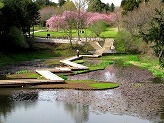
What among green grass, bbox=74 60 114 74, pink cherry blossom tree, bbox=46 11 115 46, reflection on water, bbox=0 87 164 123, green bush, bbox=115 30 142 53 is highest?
pink cherry blossom tree, bbox=46 11 115 46

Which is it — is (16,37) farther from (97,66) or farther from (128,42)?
(128,42)

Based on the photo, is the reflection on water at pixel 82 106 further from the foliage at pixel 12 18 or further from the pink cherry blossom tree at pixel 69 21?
the pink cherry blossom tree at pixel 69 21

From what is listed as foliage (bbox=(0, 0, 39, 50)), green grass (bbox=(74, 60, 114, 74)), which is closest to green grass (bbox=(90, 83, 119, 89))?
green grass (bbox=(74, 60, 114, 74))

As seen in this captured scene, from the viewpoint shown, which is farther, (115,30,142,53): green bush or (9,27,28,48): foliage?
(115,30,142,53): green bush

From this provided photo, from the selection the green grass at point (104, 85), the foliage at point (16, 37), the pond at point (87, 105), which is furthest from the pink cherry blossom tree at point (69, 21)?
the pond at point (87, 105)

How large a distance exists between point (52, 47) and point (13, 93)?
34469 mm

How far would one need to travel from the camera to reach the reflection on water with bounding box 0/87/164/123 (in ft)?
77.2

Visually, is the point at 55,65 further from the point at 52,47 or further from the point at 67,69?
the point at 52,47

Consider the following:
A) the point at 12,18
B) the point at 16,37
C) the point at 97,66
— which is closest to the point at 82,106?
A: the point at 97,66

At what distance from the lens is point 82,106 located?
1053 inches

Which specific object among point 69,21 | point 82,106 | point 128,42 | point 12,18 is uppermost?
point 12,18

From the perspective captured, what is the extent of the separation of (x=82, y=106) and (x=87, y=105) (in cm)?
47

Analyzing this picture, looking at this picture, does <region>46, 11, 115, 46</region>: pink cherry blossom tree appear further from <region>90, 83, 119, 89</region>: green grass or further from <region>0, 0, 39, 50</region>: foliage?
<region>90, 83, 119, 89</region>: green grass

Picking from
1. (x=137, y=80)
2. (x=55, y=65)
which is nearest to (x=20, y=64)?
(x=55, y=65)
